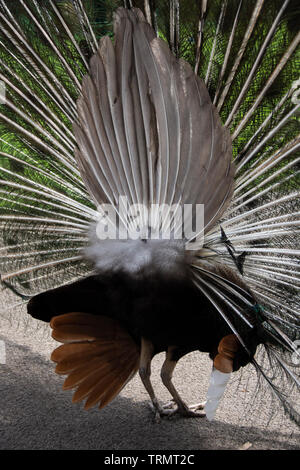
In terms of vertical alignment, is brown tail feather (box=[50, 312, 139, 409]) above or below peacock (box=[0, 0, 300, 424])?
below

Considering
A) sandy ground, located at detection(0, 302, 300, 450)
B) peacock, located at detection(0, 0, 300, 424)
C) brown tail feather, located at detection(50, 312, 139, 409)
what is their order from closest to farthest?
peacock, located at detection(0, 0, 300, 424) → brown tail feather, located at detection(50, 312, 139, 409) → sandy ground, located at detection(0, 302, 300, 450)

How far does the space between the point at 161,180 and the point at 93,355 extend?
35.9 inches

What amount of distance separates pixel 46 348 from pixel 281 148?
226 centimetres

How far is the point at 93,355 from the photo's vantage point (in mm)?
2324

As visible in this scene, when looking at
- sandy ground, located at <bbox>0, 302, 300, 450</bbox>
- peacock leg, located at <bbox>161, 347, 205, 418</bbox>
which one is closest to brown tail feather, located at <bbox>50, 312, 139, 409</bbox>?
peacock leg, located at <bbox>161, 347, 205, 418</bbox>

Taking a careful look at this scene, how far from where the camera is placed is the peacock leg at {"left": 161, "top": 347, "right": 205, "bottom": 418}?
2.53 metres

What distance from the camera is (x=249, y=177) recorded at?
2336 mm

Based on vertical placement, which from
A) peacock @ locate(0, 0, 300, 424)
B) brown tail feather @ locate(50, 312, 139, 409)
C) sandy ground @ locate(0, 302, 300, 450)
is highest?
peacock @ locate(0, 0, 300, 424)

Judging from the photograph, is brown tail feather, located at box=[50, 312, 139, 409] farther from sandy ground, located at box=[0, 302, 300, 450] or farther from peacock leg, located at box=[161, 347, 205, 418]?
sandy ground, located at box=[0, 302, 300, 450]

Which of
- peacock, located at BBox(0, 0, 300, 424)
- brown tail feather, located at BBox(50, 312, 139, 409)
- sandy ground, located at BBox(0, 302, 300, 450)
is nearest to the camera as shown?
peacock, located at BBox(0, 0, 300, 424)

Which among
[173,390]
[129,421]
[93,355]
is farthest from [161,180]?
[129,421]

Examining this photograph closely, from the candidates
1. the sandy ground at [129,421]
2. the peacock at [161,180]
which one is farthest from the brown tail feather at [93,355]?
the sandy ground at [129,421]

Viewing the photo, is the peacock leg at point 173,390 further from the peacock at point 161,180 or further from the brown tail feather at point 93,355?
the brown tail feather at point 93,355

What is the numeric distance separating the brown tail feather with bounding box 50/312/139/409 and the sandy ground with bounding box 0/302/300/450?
339 mm
